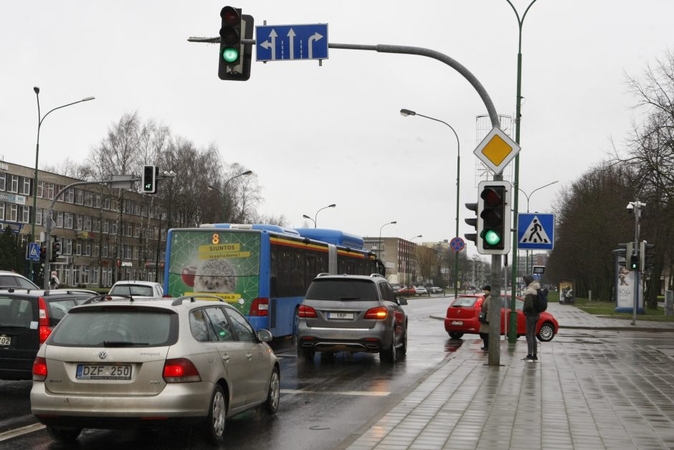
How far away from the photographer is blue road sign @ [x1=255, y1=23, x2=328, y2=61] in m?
14.8

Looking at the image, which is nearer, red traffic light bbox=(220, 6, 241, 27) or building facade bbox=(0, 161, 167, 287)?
red traffic light bbox=(220, 6, 241, 27)

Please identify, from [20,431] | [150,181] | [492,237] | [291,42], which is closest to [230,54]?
[291,42]

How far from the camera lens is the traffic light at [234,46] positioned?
13.4m

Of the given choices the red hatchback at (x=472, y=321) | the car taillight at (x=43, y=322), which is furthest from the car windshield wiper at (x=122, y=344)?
the red hatchback at (x=472, y=321)

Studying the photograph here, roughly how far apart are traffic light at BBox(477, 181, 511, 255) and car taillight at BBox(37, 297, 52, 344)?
275 inches

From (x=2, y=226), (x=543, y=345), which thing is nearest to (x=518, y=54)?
(x=543, y=345)

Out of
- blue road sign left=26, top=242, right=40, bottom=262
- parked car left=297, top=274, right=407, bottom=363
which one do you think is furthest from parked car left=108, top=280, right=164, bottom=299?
parked car left=297, top=274, right=407, bottom=363

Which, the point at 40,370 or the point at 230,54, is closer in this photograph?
the point at 40,370

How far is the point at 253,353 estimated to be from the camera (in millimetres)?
9945

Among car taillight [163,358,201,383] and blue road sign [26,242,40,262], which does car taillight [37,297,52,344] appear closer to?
car taillight [163,358,201,383]

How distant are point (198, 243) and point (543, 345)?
32.7 ft

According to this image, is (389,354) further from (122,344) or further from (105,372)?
(105,372)

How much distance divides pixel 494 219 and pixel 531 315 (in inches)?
178

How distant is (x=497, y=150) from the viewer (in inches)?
626
